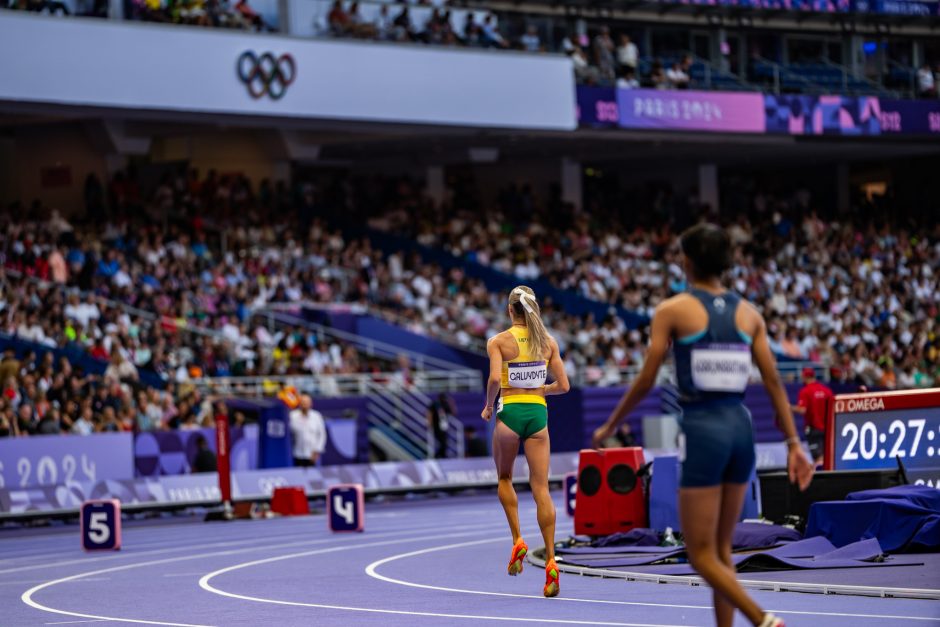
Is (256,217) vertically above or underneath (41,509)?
above

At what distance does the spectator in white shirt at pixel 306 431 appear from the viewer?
2719 cm

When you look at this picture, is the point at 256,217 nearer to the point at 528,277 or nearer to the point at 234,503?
the point at 528,277

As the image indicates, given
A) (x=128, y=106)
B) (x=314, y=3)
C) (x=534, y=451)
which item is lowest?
(x=534, y=451)

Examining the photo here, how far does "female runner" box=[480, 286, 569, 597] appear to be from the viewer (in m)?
A: 13.2

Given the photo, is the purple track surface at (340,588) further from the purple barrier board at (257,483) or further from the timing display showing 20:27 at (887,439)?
the timing display showing 20:27 at (887,439)

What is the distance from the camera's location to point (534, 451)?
13.2 meters

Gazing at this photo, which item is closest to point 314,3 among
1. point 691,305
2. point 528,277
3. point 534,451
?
point 528,277

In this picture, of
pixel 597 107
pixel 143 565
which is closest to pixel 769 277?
→ pixel 597 107

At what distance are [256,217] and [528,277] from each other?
24.1ft

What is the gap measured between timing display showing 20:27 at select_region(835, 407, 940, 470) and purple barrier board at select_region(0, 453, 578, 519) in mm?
12403

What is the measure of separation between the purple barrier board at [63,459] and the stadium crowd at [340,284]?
20.7 inches

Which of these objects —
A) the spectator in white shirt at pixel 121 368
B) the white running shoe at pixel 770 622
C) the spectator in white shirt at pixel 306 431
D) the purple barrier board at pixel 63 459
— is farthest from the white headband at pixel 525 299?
the spectator in white shirt at pixel 121 368

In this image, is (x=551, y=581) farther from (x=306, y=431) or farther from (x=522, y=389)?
(x=306, y=431)

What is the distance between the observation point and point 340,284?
38281 mm
